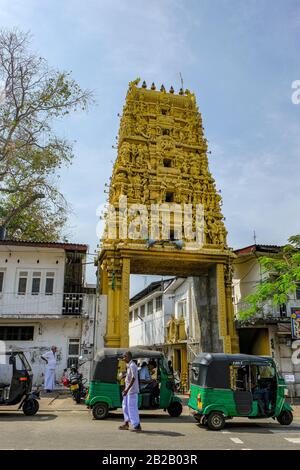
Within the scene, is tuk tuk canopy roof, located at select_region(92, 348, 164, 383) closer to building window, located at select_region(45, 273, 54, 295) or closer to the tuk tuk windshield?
the tuk tuk windshield

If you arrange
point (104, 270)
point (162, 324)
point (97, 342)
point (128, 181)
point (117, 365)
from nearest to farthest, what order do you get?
point (117, 365), point (97, 342), point (104, 270), point (128, 181), point (162, 324)

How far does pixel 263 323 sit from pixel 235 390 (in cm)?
1014

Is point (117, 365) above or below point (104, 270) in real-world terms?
below

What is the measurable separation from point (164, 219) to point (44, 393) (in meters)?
10.3

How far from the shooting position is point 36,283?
1978cm

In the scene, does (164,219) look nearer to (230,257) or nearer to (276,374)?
(230,257)

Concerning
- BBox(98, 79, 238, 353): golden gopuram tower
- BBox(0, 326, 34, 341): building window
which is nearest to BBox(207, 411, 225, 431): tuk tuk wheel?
BBox(98, 79, 238, 353): golden gopuram tower

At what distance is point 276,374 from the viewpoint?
33.9ft

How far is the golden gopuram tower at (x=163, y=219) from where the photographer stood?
18781 mm

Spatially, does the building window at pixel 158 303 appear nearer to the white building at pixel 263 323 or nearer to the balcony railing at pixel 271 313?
the white building at pixel 263 323

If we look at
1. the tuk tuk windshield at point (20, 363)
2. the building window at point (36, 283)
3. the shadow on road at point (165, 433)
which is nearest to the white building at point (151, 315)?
the building window at point (36, 283)

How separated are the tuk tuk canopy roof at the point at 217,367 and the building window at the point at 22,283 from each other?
39.7ft

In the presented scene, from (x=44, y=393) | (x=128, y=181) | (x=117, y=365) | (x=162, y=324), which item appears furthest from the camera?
(x=162, y=324)
